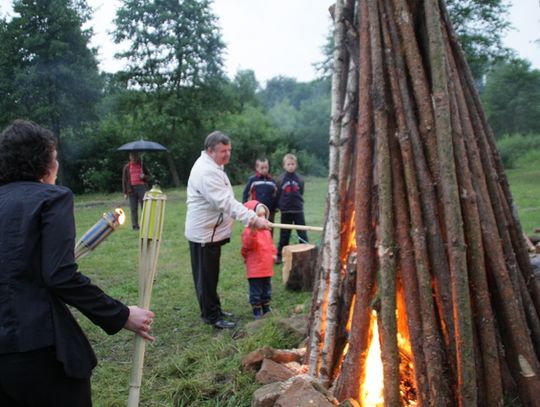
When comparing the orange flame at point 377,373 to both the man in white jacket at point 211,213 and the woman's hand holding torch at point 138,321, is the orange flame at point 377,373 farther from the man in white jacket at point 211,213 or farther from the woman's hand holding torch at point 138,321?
the man in white jacket at point 211,213

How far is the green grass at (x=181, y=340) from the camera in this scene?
3705 mm

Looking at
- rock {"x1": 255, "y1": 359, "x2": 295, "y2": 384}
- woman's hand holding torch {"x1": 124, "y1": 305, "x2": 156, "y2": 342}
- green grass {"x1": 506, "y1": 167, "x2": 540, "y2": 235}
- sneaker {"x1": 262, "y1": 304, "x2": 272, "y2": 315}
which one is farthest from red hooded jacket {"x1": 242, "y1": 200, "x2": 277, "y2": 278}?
green grass {"x1": 506, "y1": 167, "x2": 540, "y2": 235}

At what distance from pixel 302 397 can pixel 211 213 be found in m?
2.64

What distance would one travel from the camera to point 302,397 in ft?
9.43

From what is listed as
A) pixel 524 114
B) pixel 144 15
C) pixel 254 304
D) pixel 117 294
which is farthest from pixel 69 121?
pixel 524 114

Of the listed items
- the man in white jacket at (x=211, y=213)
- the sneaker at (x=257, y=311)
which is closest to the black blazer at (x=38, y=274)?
the man in white jacket at (x=211, y=213)

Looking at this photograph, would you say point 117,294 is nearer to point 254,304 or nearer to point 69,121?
point 254,304

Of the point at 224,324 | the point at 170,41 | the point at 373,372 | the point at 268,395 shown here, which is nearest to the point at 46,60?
the point at 170,41

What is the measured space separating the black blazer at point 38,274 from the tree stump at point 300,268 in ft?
15.3

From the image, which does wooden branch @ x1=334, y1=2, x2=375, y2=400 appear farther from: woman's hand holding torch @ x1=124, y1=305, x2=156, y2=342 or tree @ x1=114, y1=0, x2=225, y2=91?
tree @ x1=114, y1=0, x2=225, y2=91

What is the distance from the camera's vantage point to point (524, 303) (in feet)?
10.8

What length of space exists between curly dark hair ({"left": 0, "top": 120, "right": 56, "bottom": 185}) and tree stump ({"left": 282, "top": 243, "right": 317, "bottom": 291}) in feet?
15.3

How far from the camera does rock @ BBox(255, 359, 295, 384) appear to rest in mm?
3590

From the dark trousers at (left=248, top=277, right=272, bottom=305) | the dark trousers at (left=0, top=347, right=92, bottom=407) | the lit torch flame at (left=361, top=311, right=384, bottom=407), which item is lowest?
the dark trousers at (left=248, top=277, right=272, bottom=305)
